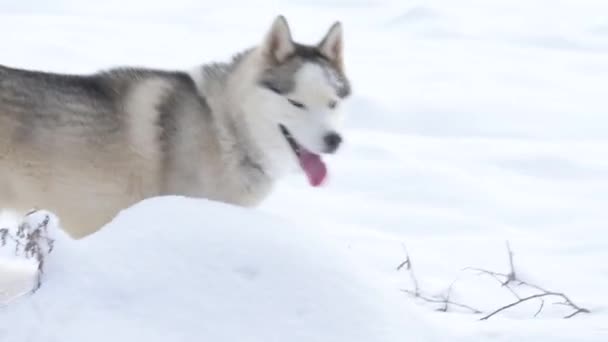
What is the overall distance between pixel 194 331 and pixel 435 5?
14.0 m

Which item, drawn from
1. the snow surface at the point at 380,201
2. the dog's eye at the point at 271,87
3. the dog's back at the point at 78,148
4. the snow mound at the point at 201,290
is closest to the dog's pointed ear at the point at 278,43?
the dog's eye at the point at 271,87

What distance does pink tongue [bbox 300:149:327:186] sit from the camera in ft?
14.8

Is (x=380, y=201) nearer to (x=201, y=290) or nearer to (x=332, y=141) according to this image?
(x=332, y=141)

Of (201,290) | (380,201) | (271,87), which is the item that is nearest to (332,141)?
(271,87)

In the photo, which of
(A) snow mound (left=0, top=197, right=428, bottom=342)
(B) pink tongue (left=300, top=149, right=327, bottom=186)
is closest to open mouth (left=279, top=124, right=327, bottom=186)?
(B) pink tongue (left=300, top=149, right=327, bottom=186)

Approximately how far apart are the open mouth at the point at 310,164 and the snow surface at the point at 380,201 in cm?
57

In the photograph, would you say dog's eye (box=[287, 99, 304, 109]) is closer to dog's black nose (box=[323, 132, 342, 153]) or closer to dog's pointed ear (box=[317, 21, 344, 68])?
dog's black nose (box=[323, 132, 342, 153])

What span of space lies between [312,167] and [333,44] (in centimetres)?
57

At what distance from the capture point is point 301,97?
438 cm

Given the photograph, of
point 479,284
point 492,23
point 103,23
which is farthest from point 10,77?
point 492,23

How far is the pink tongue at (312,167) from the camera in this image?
4.50 m

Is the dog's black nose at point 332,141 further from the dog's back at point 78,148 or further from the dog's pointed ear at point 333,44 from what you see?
the dog's back at point 78,148

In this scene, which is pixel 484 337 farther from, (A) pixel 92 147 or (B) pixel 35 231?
(A) pixel 92 147

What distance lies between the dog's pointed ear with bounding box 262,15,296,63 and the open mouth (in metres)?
0.36
